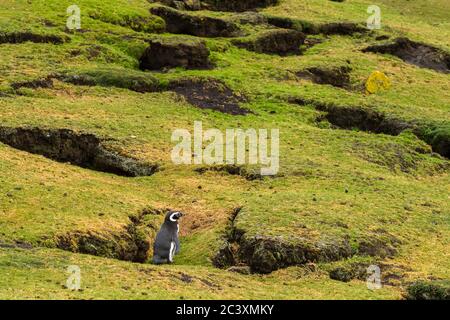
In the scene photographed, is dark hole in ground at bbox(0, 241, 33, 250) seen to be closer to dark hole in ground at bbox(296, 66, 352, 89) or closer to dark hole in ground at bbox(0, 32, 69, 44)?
dark hole in ground at bbox(0, 32, 69, 44)

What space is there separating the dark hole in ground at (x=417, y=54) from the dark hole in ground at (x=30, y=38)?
20.1 metres

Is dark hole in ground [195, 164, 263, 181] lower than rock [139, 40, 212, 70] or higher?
lower

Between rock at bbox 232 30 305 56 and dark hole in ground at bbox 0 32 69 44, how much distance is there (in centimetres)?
1194

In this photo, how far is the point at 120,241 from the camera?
86.6 feet

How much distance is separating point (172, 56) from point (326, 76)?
894cm

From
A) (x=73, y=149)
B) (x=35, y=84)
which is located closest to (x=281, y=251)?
(x=73, y=149)

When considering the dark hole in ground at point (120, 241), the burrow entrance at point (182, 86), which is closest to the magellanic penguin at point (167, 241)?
the dark hole in ground at point (120, 241)

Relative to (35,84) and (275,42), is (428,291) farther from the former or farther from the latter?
(275,42)

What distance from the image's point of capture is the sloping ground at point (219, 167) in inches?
960

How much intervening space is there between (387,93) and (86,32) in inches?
688

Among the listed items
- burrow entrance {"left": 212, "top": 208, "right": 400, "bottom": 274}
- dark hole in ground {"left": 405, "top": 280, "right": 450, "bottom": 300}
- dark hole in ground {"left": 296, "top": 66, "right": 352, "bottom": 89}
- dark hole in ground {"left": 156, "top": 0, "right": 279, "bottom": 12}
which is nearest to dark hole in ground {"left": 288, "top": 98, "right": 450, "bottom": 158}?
dark hole in ground {"left": 296, "top": 66, "right": 352, "bottom": 89}

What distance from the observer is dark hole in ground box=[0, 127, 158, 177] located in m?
34.9

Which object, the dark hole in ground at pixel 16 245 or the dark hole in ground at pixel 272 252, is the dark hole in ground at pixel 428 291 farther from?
the dark hole in ground at pixel 16 245
